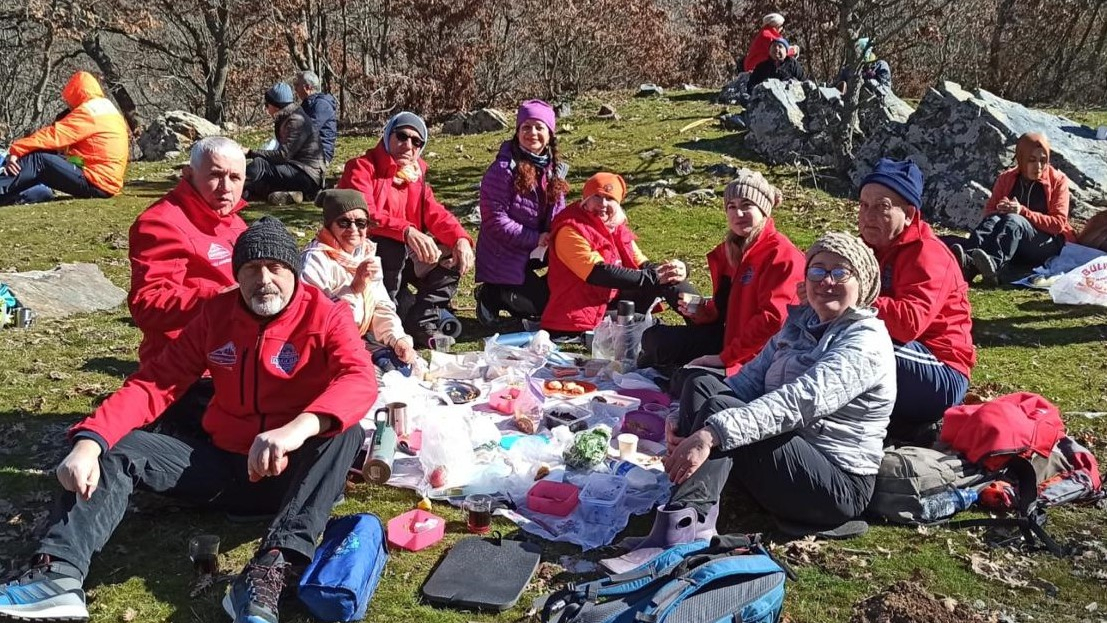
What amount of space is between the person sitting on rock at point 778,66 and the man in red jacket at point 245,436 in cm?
1242

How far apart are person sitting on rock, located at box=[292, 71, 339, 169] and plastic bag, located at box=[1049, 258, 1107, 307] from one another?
27.7ft

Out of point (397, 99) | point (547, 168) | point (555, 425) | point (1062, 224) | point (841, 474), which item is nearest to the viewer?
point (841, 474)

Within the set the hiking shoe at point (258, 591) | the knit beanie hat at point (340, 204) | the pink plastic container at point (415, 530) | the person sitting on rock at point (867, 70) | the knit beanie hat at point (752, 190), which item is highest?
the person sitting on rock at point (867, 70)

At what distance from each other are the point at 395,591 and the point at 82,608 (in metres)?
1.16

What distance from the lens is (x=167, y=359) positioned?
12.6ft

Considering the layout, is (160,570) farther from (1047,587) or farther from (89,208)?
(89,208)

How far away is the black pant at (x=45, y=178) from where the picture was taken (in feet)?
34.7

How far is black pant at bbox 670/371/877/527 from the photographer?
3.63 meters

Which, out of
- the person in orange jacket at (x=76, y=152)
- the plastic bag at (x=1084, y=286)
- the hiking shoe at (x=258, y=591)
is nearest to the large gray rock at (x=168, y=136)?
the person in orange jacket at (x=76, y=152)

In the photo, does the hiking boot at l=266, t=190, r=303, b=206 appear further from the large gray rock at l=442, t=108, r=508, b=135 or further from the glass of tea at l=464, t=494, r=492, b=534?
the glass of tea at l=464, t=494, r=492, b=534

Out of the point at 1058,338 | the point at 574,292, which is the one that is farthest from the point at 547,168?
the point at 1058,338

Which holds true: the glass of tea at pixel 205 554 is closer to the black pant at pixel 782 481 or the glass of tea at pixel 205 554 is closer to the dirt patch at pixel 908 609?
the black pant at pixel 782 481

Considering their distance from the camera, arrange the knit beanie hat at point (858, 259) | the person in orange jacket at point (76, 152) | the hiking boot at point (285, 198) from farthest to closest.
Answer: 1. the hiking boot at point (285, 198)
2. the person in orange jacket at point (76, 152)
3. the knit beanie hat at point (858, 259)

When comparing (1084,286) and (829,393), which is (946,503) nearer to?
(829,393)
